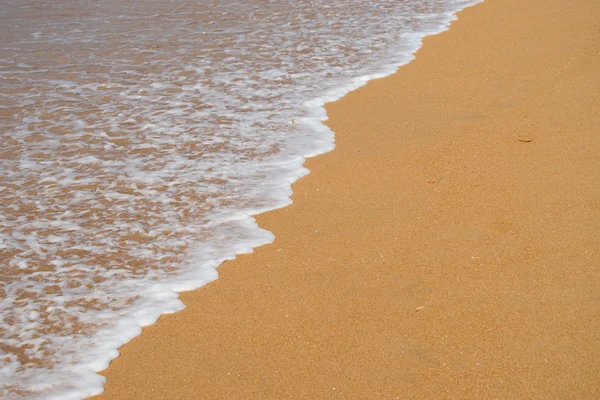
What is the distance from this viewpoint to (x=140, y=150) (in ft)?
16.5

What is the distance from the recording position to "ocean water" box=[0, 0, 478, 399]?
10.3 ft

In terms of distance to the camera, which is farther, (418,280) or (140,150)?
(140,150)

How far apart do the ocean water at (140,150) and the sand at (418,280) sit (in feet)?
0.78

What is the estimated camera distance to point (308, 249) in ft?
11.7

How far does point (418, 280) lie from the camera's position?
10.5ft

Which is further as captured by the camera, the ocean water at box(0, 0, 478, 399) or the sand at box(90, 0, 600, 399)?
the ocean water at box(0, 0, 478, 399)

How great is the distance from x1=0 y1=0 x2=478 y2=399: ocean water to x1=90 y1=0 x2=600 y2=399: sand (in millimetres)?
239

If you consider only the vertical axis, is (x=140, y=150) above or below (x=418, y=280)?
above

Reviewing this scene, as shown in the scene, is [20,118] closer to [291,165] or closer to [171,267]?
[291,165]

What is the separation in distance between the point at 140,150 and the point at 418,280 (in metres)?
2.65

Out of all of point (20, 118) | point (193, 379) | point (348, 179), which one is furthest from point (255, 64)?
point (193, 379)

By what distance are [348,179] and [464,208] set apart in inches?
32.9

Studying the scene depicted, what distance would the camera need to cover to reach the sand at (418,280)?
8.61ft

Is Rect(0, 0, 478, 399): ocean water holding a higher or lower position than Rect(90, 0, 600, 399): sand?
higher
